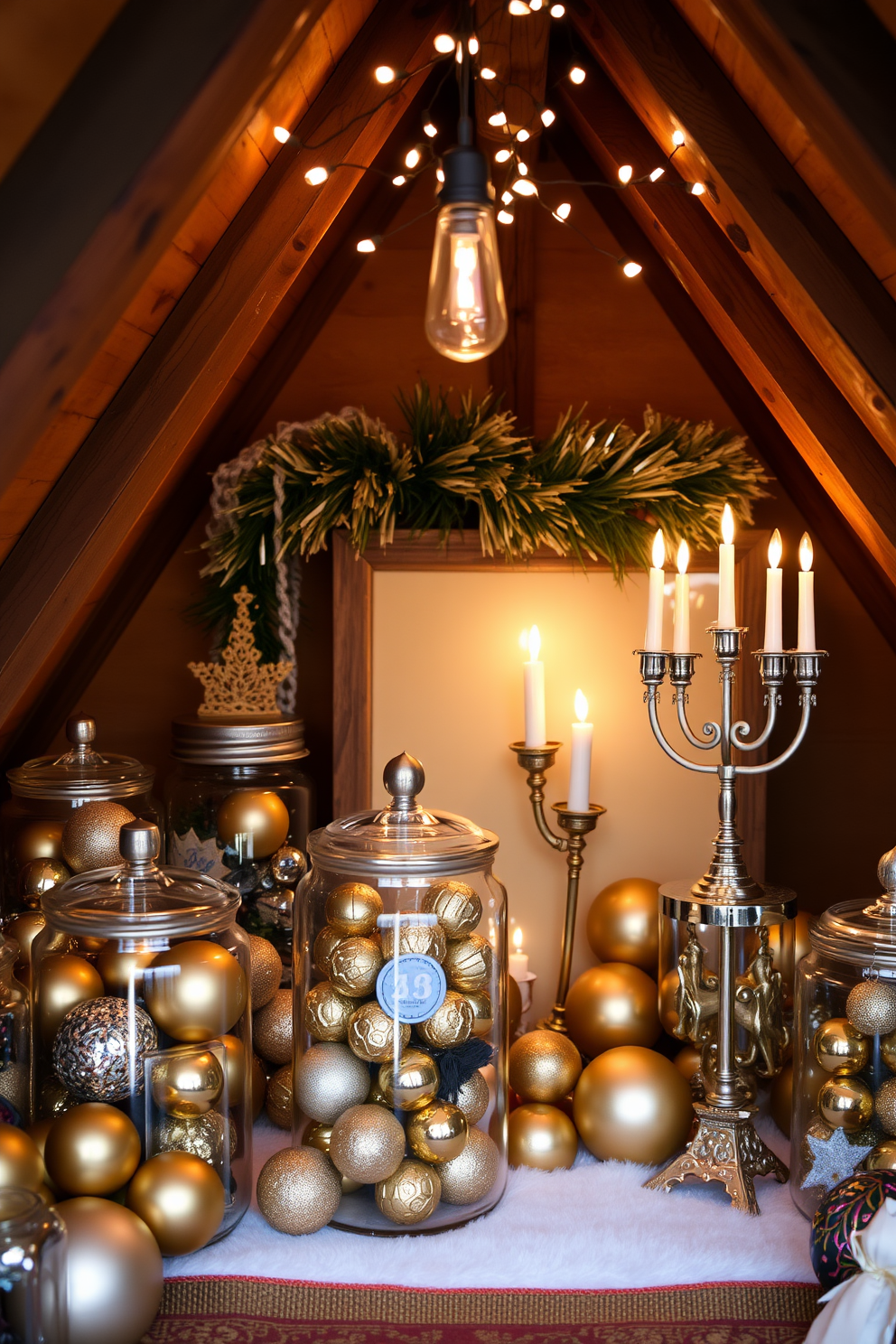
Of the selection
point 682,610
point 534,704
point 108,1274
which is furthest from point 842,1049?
point 108,1274

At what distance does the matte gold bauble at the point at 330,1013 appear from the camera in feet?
3.67

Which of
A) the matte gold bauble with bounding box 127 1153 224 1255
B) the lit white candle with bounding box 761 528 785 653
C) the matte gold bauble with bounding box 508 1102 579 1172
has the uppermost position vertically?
the lit white candle with bounding box 761 528 785 653

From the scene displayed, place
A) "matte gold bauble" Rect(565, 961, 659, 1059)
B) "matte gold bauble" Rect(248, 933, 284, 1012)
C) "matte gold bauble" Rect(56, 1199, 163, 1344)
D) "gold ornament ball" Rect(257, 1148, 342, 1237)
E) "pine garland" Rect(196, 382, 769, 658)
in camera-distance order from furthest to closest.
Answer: "pine garland" Rect(196, 382, 769, 658), "matte gold bauble" Rect(565, 961, 659, 1059), "matte gold bauble" Rect(248, 933, 284, 1012), "gold ornament ball" Rect(257, 1148, 342, 1237), "matte gold bauble" Rect(56, 1199, 163, 1344)

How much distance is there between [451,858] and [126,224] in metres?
0.64

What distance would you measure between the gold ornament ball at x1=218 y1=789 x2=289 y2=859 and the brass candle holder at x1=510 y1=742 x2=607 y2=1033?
0.34 metres

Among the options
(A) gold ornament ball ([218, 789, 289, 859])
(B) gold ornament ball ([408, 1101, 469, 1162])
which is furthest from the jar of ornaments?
(A) gold ornament ball ([218, 789, 289, 859])

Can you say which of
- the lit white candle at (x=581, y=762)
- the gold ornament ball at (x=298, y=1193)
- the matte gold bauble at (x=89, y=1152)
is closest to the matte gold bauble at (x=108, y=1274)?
the matte gold bauble at (x=89, y=1152)

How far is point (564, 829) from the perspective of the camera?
5.00ft

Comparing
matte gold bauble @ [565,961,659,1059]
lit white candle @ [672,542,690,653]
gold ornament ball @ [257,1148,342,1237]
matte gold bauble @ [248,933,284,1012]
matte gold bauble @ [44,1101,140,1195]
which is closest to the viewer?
matte gold bauble @ [44,1101,140,1195]

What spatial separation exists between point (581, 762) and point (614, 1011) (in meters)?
0.32

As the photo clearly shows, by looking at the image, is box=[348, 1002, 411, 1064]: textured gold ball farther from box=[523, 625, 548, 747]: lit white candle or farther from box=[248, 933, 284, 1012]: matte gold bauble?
box=[523, 625, 548, 747]: lit white candle

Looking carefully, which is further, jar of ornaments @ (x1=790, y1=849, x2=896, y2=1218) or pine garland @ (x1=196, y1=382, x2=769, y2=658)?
pine garland @ (x1=196, y1=382, x2=769, y2=658)

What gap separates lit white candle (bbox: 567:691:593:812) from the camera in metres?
1.47

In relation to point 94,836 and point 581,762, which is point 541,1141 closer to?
point 581,762
